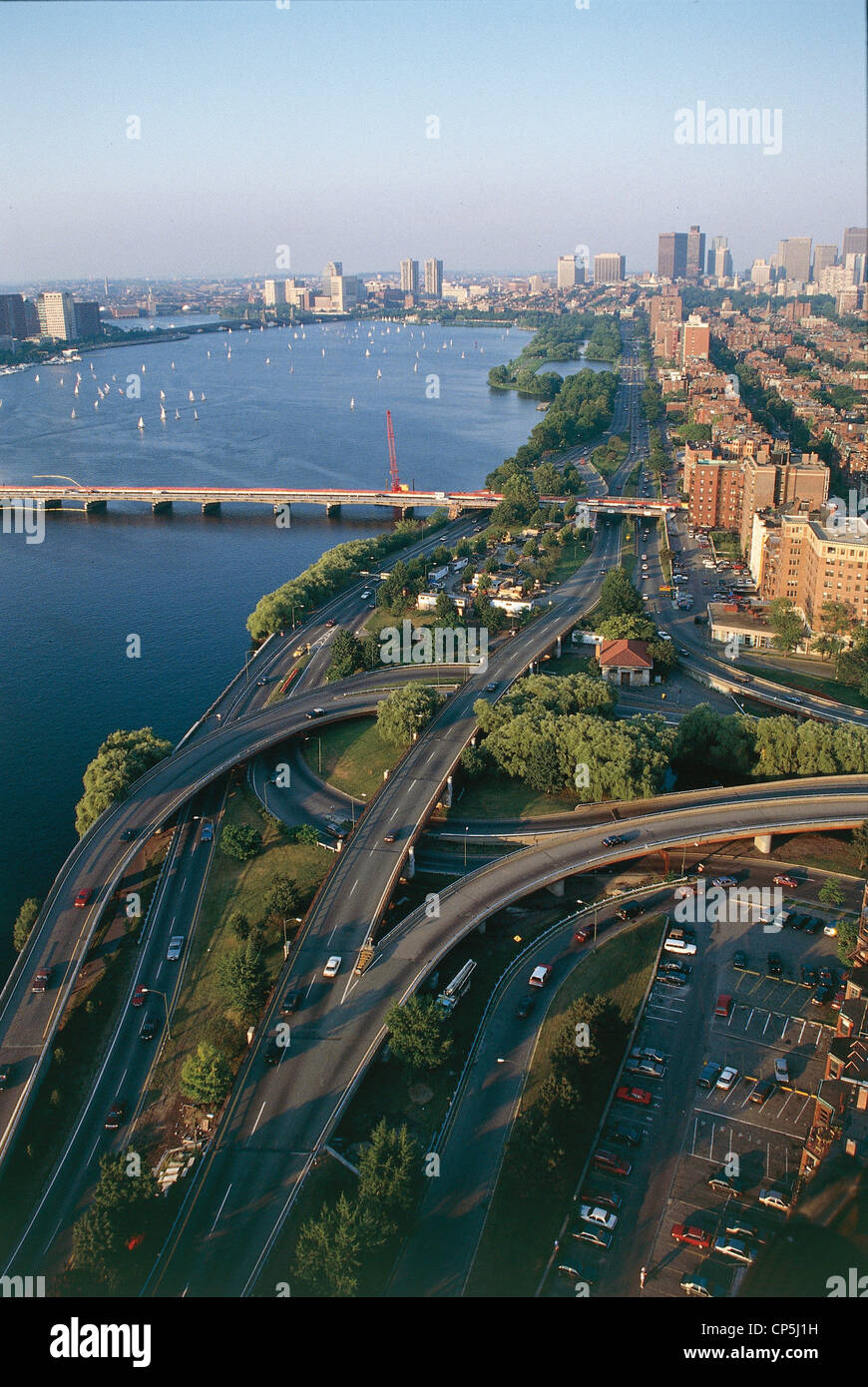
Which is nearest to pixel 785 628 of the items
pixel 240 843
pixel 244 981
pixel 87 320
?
pixel 240 843

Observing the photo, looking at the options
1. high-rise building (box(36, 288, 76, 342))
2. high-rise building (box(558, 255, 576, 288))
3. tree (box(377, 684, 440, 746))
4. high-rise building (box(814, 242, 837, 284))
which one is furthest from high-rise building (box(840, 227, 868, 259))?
tree (box(377, 684, 440, 746))

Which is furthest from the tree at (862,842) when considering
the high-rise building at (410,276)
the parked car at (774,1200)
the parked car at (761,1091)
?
the high-rise building at (410,276)

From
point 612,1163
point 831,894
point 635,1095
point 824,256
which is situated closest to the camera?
point 612,1163

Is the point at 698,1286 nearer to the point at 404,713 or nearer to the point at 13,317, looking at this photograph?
the point at 404,713

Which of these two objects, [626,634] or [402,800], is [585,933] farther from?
[626,634]

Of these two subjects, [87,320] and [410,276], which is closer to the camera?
[87,320]

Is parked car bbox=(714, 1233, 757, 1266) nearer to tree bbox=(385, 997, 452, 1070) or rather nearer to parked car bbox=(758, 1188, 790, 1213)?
parked car bbox=(758, 1188, 790, 1213)

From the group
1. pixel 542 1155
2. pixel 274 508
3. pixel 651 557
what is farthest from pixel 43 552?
pixel 542 1155
